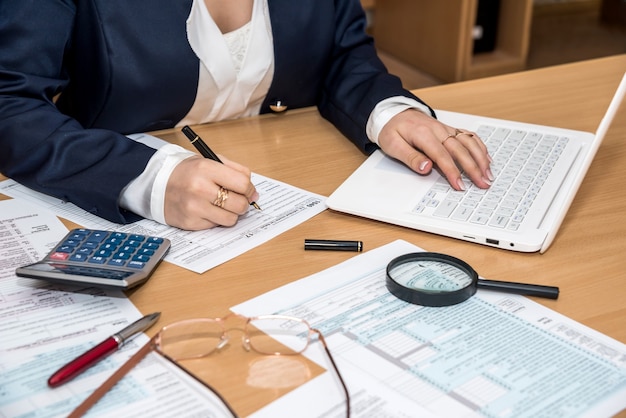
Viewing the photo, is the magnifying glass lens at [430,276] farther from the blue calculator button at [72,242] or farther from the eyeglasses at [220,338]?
the blue calculator button at [72,242]

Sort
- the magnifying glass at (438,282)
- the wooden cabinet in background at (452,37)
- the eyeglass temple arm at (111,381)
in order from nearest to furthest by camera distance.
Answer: the eyeglass temple arm at (111,381) → the magnifying glass at (438,282) → the wooden cabinet in background at (452,37)

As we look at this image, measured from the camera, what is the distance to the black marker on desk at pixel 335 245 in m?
0.96

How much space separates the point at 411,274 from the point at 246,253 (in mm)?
208

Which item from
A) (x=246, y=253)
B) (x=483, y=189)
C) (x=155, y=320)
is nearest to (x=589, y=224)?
(x=483, y=189)

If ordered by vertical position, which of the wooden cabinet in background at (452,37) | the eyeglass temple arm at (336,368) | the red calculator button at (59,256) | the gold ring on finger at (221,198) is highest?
the gold ring on finger at (221,198)

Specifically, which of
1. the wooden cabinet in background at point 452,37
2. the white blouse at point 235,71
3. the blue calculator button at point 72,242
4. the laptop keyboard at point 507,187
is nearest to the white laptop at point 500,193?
the laptop keyboard at point 507,187

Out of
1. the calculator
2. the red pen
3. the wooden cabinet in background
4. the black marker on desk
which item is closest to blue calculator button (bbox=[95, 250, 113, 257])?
the calculator

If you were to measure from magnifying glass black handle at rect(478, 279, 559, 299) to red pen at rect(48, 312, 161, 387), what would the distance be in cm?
36

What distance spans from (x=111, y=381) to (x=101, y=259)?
210 millimetres

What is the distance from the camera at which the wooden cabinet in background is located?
3.51m

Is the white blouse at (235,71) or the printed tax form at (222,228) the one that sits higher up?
the white blouse at (235,71)

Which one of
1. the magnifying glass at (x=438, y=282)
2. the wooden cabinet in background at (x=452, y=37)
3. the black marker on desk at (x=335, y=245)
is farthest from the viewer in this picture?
the wooden cabinet in background at (x=452, y=37)

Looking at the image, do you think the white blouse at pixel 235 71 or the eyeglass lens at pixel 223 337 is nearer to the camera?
the eyeglass lens at pixel 223 337

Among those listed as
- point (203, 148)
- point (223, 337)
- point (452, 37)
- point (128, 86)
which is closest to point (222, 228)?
point (203, 148)
